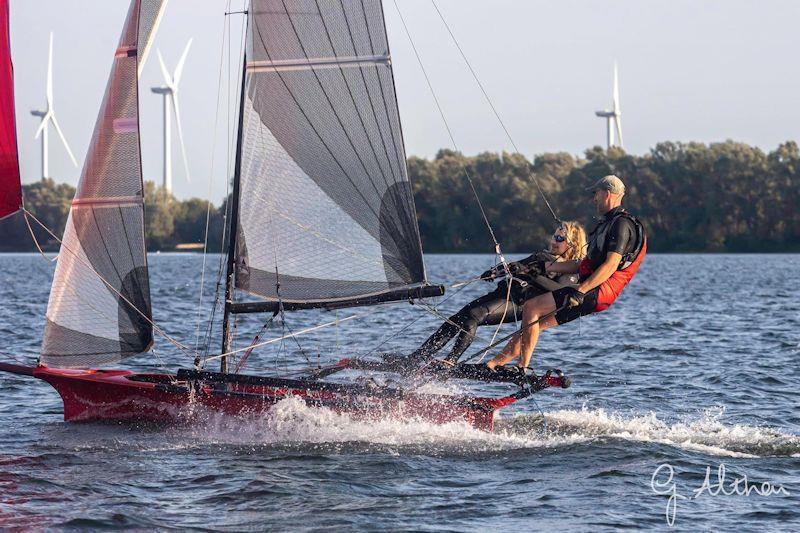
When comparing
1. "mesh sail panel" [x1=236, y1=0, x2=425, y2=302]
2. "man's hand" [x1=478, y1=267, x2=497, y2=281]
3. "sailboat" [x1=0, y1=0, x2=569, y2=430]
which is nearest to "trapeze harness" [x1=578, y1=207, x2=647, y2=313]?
"man's hand" [x1=478, y1=267, x2=497, y2=281]

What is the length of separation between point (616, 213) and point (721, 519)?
3446mm

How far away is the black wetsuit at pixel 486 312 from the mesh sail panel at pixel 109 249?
3.07 m

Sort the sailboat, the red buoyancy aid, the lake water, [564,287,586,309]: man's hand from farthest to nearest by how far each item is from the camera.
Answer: the sailboat, the red buoyancy aid, [564,287,586,309]: man's hand, the lake water

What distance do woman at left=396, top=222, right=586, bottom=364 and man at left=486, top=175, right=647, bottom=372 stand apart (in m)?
0.13

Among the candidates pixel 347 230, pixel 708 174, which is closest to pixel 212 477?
pixel 347 230

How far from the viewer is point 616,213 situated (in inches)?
468

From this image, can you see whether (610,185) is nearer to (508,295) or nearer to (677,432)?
(508,295)

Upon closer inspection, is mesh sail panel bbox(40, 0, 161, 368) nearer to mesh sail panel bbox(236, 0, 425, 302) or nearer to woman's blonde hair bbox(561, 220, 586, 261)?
mesh sail panel bbox(236, 0, 425, 302)

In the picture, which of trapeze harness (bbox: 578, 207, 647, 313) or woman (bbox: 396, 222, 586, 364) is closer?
trapeze harness (bbox: 578, 207, 647, 313)

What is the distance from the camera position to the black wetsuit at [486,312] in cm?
1207

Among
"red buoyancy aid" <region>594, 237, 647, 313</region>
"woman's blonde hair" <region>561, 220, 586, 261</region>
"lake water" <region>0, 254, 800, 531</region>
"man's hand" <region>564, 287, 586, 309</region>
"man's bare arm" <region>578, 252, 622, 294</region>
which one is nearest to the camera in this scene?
"lake water" <region>0, 254, 800, 531</region>

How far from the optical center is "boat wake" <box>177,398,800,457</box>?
1178cm

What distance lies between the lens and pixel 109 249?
1279 centimetres

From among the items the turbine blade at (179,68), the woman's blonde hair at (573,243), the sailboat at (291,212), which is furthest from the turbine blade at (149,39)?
the turbine blade at (179,68)
